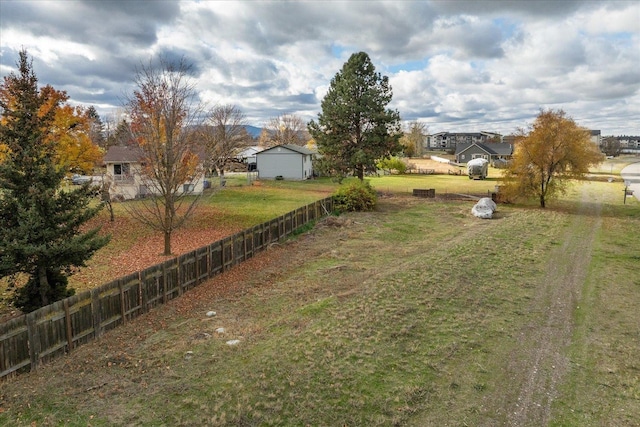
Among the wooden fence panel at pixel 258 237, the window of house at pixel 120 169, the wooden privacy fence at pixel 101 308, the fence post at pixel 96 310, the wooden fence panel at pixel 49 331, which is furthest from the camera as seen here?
the window of house at pixel 120 169

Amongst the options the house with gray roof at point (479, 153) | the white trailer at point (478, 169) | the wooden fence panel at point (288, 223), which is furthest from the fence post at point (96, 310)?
the house with gray roof at point (479, 153)

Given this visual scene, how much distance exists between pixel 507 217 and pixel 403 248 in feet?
44.4

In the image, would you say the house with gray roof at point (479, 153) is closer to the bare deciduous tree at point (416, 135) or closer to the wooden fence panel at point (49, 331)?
the bare deciduous tree at point (416, 135)

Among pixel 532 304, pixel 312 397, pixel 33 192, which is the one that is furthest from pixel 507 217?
pixel 33 192

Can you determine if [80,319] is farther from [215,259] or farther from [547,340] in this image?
[547,340]

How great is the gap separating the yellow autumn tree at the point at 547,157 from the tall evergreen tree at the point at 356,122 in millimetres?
10208

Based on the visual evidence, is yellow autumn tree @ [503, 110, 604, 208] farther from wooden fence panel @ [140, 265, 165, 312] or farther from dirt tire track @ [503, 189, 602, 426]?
wooden fence panel @ [140, 265, 165, 312]

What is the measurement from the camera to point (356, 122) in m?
38.5

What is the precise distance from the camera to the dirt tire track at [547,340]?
→ 8.30 meters

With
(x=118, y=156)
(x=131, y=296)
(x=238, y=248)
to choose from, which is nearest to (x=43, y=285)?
(x=131, y=296)

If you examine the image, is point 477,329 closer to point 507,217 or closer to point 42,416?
point 42,416

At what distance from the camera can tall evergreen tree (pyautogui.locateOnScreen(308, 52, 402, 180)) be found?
3738 cm

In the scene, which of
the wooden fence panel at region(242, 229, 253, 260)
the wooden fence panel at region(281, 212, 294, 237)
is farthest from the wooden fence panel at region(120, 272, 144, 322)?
the wooden fence panel at region(281, 212, 294, 237)

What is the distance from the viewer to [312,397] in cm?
829
